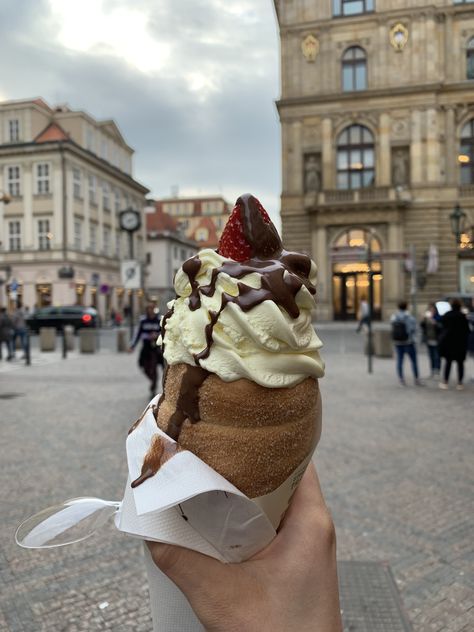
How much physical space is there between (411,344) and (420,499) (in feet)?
19.6

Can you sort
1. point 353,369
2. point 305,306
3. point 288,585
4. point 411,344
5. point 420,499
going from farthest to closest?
point 353,369
point 411,344
point 420,499
point 305,306
point 288,585

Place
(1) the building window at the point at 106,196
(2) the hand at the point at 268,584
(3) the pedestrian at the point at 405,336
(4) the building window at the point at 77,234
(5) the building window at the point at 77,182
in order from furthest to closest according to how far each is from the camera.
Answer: (1) the building window at the point at 106,196 → (4) the building window at the point at 77,234 → (5) the building window at the point at 77,182 → (3) the pedestrian at the point at 405,336 → (2) the hand at the point at 268,584

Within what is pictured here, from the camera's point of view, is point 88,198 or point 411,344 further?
point 88,198

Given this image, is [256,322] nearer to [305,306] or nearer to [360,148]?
[305,306]

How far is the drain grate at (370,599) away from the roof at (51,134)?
137 ft

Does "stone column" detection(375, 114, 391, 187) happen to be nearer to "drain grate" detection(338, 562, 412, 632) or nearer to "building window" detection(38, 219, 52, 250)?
"building window" detection(38, 219, 52, 250)

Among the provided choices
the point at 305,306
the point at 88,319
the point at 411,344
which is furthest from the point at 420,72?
the point at 305,306

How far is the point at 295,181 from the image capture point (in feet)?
107

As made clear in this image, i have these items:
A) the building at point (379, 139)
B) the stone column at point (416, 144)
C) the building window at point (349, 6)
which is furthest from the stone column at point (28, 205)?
the stone column at point (416, 144)

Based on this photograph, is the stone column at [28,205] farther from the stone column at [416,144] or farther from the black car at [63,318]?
the stone column at [416,144]

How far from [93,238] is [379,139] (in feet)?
79.5

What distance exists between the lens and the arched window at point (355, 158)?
32094 mm

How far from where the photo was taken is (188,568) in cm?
140

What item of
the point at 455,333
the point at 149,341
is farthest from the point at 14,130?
the point at 455,333
